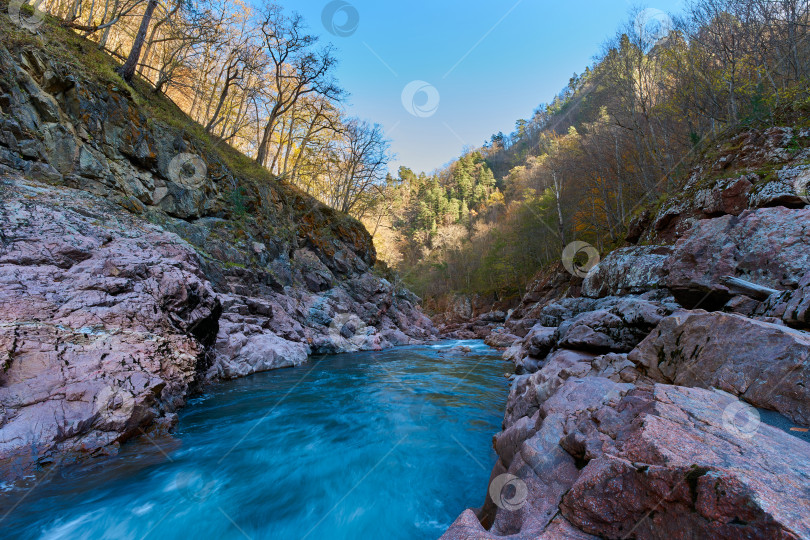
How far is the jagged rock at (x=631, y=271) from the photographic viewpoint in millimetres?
9820

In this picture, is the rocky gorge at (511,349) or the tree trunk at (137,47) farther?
the tree trunk at (137,47)

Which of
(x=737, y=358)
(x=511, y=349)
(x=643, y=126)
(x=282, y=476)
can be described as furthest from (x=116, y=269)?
(x=643, y=126)

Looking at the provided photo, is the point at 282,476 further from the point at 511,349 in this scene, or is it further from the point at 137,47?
the point at 137,47

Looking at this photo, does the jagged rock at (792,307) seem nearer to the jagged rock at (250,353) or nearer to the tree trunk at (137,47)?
the jagged rock at (250,353)

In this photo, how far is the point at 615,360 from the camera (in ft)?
17.0

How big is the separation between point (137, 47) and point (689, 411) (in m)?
19.3

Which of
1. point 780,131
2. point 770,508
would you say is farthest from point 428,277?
point 770,508

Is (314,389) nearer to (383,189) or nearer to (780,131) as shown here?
(780,131)

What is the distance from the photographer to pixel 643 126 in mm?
→ 18312

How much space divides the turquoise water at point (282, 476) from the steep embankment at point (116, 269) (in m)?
0.59

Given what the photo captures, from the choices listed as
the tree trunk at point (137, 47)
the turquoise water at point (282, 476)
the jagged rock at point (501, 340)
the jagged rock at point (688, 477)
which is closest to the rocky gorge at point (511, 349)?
the jagged rock at point (688, 477)

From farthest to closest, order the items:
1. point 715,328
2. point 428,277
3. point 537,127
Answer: point 537,127 < point 428,277 < point 715,328

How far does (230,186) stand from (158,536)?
1645 centimetres

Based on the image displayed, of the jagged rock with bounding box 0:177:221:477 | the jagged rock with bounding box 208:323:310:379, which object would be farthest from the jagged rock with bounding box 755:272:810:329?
the jagged rock with bounding box 208:323:310:379
